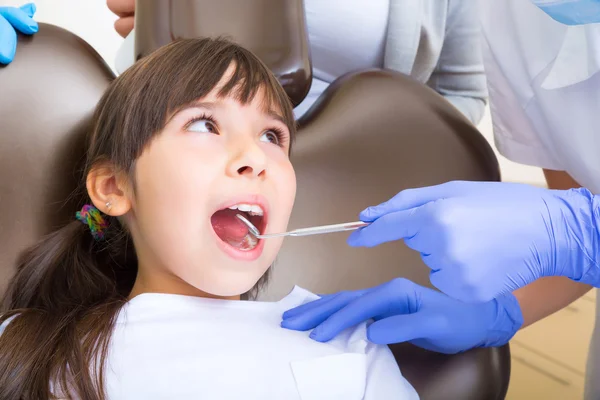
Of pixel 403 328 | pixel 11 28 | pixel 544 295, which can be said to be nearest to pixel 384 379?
pixel 403 328

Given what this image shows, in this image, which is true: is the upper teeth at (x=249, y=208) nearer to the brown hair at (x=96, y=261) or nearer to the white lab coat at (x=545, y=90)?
the brown hair at (x=96, y=261)

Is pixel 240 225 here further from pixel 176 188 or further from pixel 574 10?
pixel 574 10

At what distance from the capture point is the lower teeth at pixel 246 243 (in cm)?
84

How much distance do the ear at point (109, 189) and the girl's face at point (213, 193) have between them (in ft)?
0.06

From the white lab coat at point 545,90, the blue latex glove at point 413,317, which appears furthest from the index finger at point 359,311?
the white lab coat at point 545,90

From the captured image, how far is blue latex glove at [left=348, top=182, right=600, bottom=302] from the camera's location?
78 cm

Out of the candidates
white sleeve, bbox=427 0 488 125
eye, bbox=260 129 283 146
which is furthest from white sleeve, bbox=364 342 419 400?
white sleeve, bbox=427 0 488 125

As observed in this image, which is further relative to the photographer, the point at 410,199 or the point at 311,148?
the point at 311,148

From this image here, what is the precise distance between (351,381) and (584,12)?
25.0 inches

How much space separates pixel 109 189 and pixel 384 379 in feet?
1.69

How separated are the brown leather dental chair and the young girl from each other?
106 millimetres

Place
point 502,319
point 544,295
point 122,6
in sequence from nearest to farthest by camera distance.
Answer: point 502,319 < point 544,295 < point 122,6

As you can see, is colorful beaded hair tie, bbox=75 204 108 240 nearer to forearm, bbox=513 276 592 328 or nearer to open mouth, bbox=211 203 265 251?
open mouth, bbox=211 203 265 251

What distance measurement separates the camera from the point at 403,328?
2.91 ft
